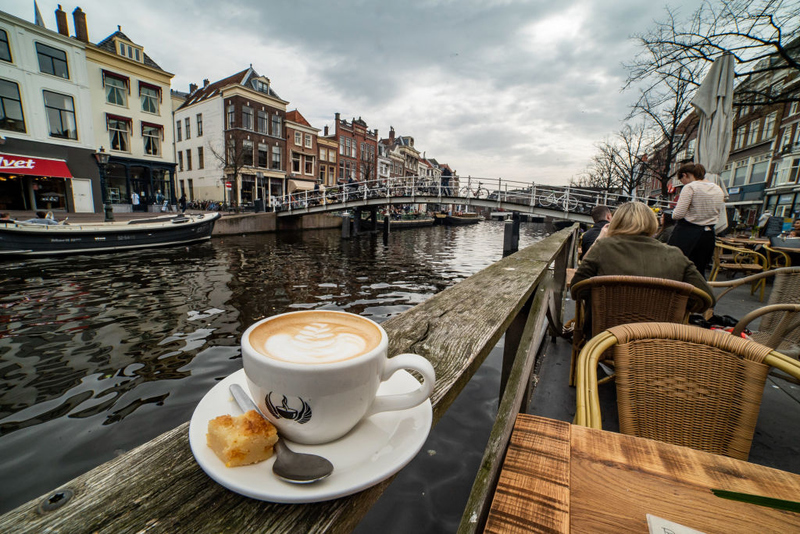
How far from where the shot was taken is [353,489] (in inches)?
15.6

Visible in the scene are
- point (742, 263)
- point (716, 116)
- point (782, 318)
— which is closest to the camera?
point (782, 318)

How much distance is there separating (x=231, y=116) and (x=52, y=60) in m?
9.67

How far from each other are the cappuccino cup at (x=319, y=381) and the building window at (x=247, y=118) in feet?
91.3

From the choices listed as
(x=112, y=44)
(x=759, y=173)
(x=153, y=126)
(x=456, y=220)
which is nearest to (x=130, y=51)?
(x=112, y=44)

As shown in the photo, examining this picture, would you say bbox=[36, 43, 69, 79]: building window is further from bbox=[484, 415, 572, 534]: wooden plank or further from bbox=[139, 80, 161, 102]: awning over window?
bbox=[484, 415, 572, 534]: wooden plank

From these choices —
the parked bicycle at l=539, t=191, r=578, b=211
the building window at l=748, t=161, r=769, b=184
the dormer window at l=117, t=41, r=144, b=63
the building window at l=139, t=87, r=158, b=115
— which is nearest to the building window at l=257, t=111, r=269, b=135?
the building window at l=139, t=87, r=158, b=115

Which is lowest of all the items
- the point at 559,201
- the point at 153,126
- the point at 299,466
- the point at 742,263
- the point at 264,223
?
the point at 264,223

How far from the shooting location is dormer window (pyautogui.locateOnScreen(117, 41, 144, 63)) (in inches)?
732

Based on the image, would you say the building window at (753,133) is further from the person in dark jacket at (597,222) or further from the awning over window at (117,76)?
the awning over window at (117,76)

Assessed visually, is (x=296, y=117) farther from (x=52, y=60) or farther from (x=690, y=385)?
(x=690, y=385)

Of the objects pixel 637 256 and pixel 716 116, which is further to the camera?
pixel 716 116

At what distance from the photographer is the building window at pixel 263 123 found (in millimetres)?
25203

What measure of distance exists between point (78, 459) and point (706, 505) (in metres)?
3.79

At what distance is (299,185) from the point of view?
28.4 metres
